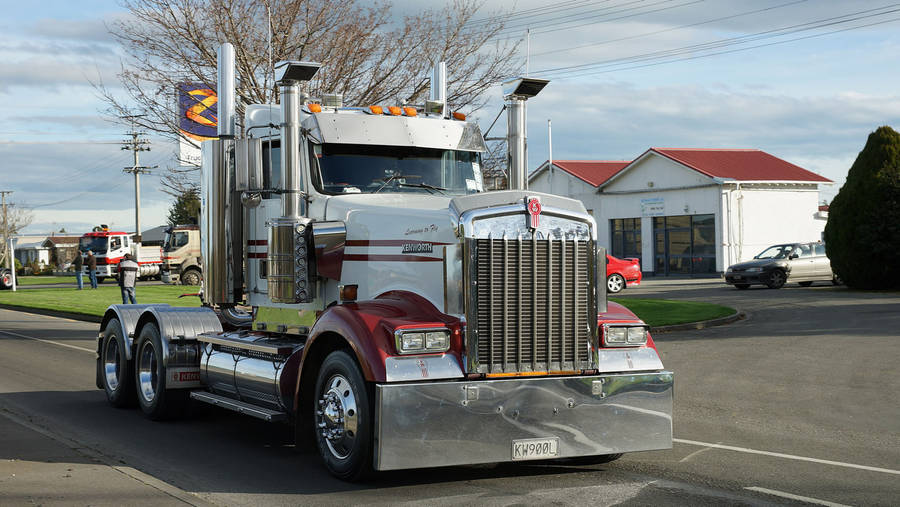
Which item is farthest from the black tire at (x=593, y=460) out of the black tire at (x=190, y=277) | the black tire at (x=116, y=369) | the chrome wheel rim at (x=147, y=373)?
the black tire at (x=190, y=277)

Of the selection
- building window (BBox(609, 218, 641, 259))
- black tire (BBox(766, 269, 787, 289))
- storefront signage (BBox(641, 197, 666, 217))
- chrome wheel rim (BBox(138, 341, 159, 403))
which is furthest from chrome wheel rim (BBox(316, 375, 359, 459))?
building window (BBox(609, 218, 641, 259))

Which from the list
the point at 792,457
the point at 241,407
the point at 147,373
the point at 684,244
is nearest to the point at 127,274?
the point at 147,373

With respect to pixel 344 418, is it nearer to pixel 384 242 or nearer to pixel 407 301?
pixel 407 301

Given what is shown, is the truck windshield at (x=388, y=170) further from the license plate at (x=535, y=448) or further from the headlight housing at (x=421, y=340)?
the license plate at (x=535, y=448)

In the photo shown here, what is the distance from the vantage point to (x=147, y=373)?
10.7 meters

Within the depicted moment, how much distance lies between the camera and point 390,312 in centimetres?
731

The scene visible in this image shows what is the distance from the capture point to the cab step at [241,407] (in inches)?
321

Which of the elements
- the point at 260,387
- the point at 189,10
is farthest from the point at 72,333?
the point at 260,387

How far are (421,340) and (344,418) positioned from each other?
91 cm

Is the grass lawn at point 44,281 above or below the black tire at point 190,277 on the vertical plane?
below

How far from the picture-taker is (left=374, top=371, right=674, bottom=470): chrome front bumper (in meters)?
6.71

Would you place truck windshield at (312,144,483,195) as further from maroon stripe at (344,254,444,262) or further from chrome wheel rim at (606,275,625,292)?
chrome wheel rim at (606,275,625,292)

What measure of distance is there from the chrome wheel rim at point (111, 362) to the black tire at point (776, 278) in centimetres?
2653

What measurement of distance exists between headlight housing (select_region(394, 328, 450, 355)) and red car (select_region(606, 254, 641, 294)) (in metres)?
27.5
